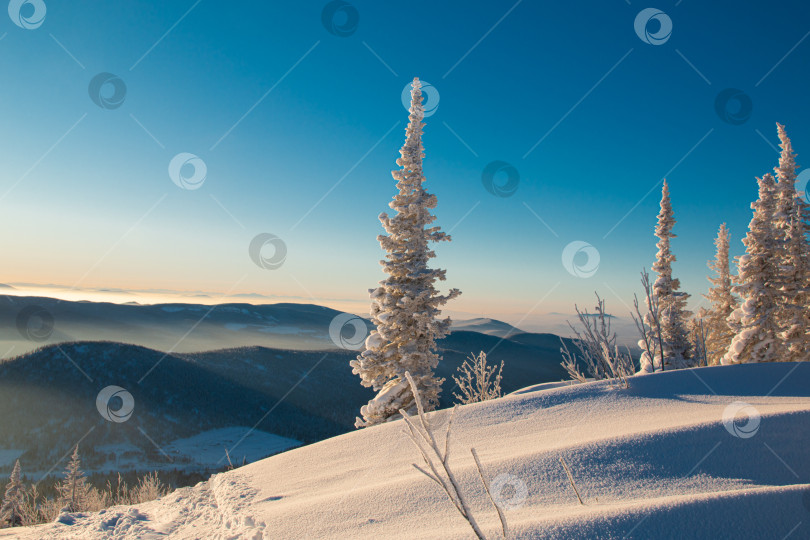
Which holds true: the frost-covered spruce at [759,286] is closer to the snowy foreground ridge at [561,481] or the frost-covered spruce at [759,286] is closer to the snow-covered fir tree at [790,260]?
the snow-covered fir tree at [790,260]

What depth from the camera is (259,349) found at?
416ft

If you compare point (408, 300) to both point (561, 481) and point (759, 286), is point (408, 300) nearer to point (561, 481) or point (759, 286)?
point (561, 481)

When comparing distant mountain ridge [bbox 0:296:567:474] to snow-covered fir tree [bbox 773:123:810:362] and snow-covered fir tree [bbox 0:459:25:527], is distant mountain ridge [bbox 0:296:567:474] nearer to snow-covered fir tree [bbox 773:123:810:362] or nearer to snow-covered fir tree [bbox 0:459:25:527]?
snow-covered fir tree [bbox 0:459:25:527]

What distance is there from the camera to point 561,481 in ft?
11.5

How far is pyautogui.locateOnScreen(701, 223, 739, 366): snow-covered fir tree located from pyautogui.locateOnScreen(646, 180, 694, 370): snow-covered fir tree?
378cm

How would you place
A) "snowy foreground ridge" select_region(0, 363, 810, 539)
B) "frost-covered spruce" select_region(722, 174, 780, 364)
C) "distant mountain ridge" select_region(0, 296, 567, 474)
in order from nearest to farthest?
"snowy foreground ridge" select_region(0, 363, 810, 539) < "frost-covered spruce" select_region(722, 174, 780, 364) < "distant mountain ridge" select_region(0, 296, 567, 474)

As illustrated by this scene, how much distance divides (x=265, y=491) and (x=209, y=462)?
80.9 metres

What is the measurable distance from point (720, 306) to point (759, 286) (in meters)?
11.6

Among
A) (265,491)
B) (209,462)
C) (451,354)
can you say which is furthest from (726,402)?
(451,354)

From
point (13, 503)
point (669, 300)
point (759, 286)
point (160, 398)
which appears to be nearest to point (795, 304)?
point (759, 286)

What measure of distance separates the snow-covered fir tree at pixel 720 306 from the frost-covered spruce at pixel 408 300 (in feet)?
65.8

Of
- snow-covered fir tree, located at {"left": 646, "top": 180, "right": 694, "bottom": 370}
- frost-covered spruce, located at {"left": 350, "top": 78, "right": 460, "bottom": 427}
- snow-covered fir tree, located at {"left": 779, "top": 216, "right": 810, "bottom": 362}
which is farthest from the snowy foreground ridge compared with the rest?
snow-covered fir tree, located at {"left": 646, "top": 180, "right": 694, "bottom": 370}

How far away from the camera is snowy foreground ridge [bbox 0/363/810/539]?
2570 mm

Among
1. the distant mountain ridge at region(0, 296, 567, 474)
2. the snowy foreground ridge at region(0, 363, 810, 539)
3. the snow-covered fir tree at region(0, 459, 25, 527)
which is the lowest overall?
the snowy foreground ridge at region(0, 363, 810, 539)
